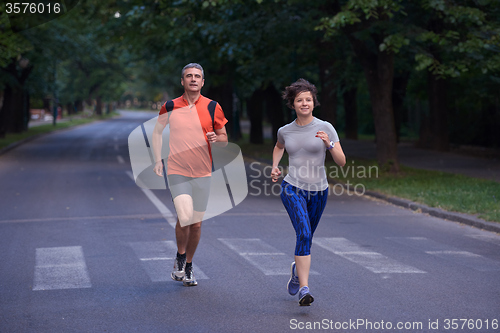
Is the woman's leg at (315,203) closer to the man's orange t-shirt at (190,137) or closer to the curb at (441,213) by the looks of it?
the man's orange t-shirt at (190,137)

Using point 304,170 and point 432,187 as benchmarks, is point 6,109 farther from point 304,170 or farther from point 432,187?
point 304,170

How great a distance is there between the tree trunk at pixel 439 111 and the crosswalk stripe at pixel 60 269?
19784mm

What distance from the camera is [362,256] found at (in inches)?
320

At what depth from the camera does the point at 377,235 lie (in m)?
9.79

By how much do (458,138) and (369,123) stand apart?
1573 cm

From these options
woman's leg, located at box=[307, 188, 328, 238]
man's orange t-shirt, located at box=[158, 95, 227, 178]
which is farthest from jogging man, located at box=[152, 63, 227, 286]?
woman's leg, located at box=[307, 188, 328, 238]

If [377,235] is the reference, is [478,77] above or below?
above

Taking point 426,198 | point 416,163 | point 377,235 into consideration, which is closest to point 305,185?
point 377,235

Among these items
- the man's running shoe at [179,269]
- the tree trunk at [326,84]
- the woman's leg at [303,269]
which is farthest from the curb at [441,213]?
the tree trunk at [326,84]

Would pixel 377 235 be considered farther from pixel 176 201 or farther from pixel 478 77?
pixel 478 77

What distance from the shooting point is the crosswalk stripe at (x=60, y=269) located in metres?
6.57

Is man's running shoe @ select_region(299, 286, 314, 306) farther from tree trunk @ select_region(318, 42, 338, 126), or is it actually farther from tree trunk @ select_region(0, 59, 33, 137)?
tree trunk @ select_region(0, 59, 33, 137)

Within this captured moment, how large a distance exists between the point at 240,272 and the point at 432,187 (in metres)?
8.60

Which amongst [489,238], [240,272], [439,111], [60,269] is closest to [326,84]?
[439,111]
